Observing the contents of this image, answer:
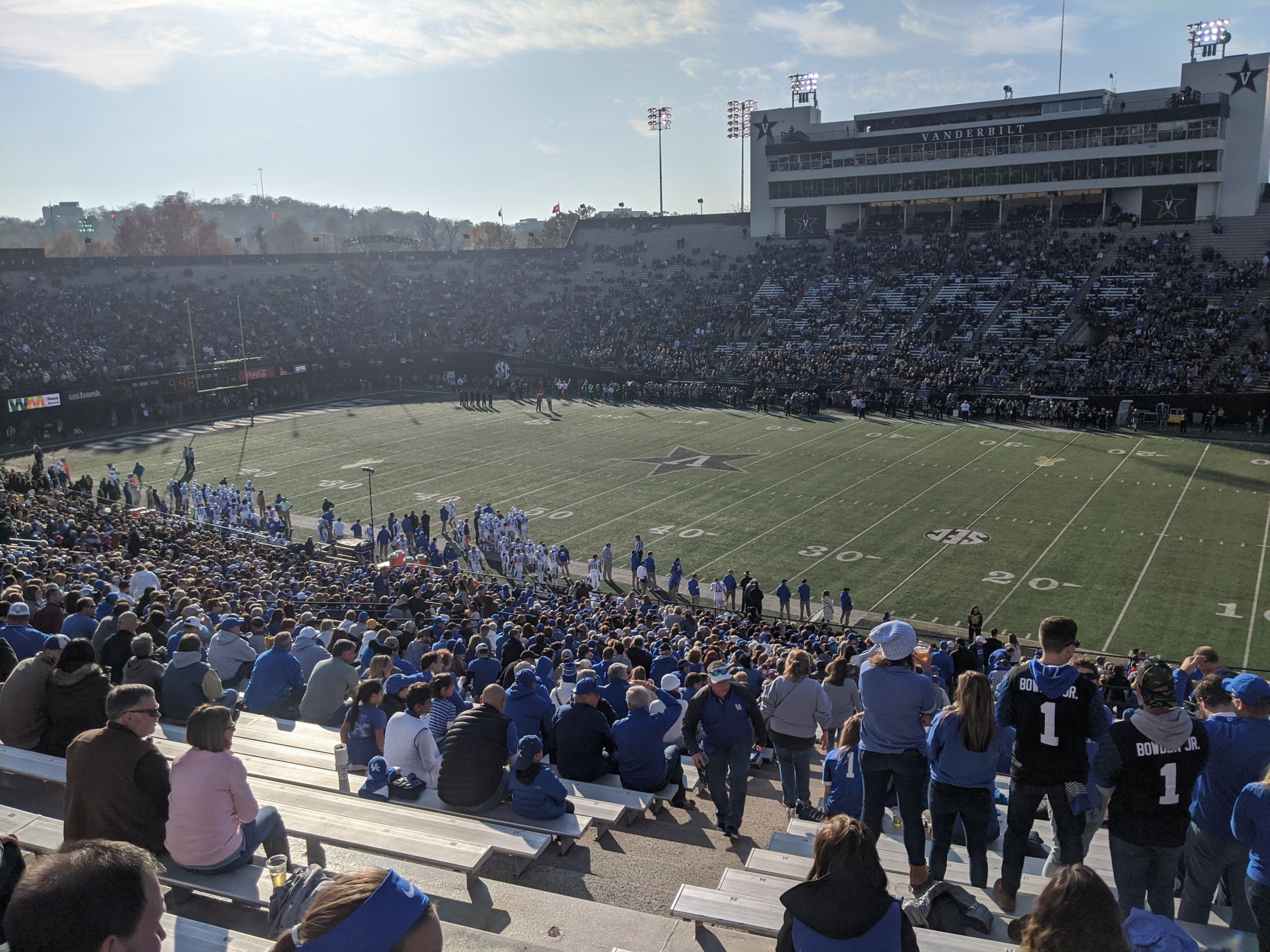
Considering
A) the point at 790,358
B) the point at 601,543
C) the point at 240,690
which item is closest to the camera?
the point at 240,690

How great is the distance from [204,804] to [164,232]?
105 meters

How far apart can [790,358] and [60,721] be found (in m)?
45.6

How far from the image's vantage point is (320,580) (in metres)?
18.8

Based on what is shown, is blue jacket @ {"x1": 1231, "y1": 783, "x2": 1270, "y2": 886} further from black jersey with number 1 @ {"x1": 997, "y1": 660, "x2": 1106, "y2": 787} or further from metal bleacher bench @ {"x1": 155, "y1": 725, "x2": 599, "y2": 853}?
metal bleacher bench @ {"x1": 155, "y1": 725, "x2": 599, "y2": 853}

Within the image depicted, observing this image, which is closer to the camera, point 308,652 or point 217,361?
point 308,652

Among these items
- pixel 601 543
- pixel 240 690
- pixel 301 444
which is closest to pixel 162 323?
pixel 301 444

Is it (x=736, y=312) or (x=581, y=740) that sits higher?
(x=736, y=312)

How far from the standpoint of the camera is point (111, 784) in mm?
4906

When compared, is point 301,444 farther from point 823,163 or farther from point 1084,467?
point 823,163

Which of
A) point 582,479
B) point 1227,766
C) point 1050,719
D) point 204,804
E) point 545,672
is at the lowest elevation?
point 582,479

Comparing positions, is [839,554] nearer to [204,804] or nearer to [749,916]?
[749,916]

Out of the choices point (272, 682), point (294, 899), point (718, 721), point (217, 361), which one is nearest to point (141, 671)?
point (272, 682)

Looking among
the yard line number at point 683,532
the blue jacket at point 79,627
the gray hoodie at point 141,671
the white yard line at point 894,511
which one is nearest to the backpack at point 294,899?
the gray hoodie at point 141,671

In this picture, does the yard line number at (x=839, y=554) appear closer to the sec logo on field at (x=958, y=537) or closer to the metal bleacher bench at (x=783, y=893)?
the sec logo on field at (x=958, y=537)
